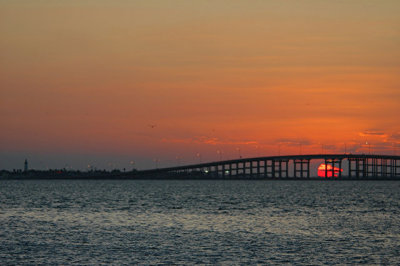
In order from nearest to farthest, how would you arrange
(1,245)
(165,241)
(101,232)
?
(1,245), (165,241), (101,232)

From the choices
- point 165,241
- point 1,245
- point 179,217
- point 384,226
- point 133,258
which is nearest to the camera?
point 133,258

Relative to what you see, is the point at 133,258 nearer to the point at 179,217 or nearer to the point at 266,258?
the point at 266,258

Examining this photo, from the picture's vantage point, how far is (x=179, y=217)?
62844 millimetres

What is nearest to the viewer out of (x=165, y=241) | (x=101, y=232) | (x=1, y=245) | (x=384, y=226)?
(x=1, y=245)

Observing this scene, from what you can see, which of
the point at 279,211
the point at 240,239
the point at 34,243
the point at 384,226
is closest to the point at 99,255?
the point at 34,243

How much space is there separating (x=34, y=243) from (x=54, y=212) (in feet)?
94.5

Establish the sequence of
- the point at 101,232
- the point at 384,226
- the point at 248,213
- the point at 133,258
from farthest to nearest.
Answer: the point at 248,213
the point at 384,226
the point at 101,232
the point at 133,258

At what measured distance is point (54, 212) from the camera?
2729 inches

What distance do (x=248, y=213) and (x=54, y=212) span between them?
68.1 feet

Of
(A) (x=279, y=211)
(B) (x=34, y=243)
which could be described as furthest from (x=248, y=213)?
(B) (x=34, y=243)

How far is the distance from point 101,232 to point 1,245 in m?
9.95

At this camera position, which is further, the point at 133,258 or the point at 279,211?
the point at 279,211

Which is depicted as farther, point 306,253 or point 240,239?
point 240,239

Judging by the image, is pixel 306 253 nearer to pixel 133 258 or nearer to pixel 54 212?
pixel 133 258
